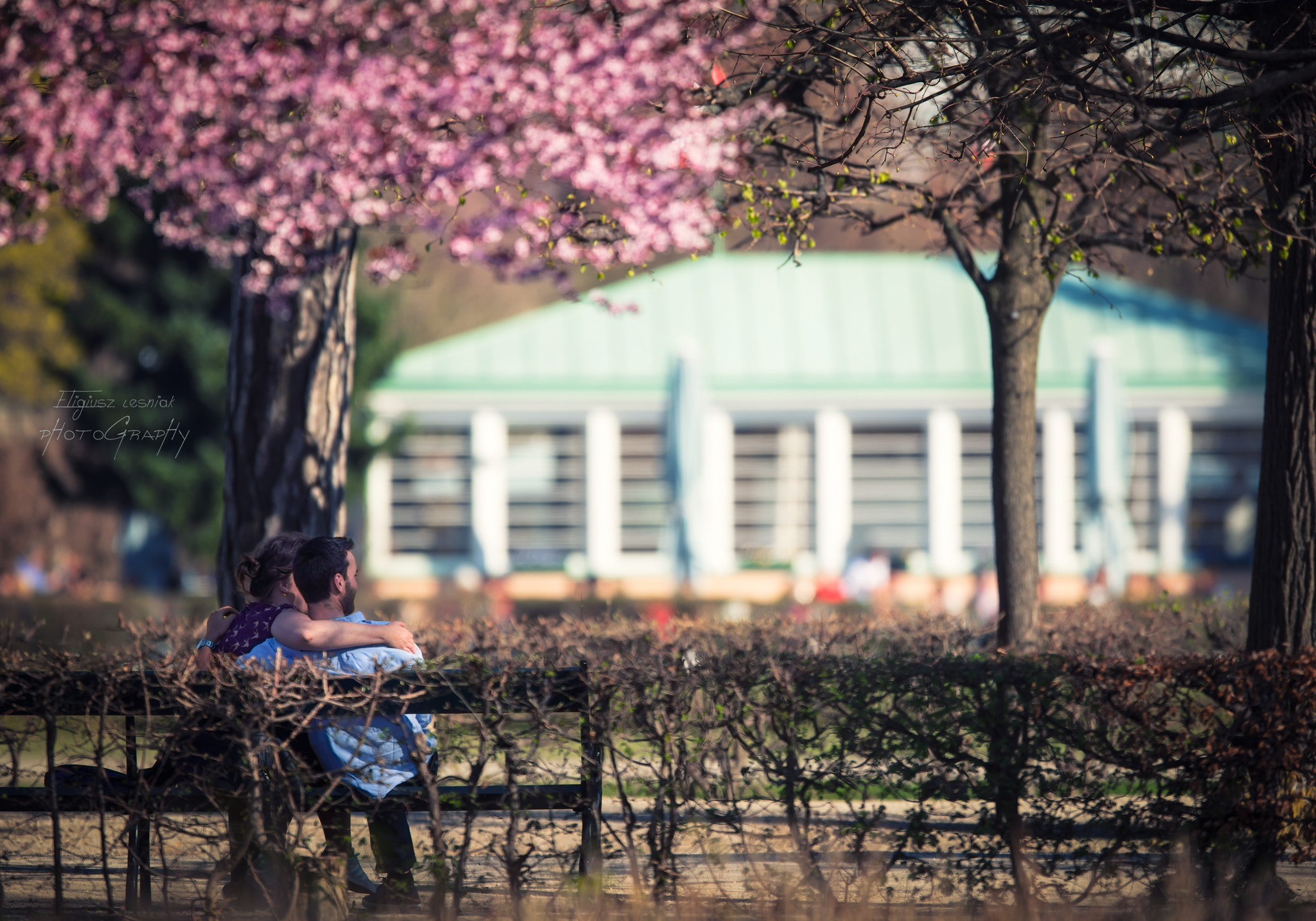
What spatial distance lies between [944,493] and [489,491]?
7.22 meters

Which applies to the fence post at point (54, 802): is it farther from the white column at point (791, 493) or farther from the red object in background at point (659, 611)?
the white column at point (791, 493)

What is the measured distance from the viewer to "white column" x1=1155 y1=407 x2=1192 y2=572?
18.7m

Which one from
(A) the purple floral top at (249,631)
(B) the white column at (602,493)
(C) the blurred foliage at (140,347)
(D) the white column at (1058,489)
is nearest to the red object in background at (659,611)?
(B) the white column at (602,493)

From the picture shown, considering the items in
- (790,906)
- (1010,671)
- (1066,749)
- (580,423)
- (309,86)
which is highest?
(309,86)

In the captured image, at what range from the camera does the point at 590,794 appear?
423cm

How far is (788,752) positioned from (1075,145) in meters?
4.50

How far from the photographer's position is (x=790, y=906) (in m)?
4.16

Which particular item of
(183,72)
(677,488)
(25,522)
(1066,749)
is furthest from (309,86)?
(25,522)

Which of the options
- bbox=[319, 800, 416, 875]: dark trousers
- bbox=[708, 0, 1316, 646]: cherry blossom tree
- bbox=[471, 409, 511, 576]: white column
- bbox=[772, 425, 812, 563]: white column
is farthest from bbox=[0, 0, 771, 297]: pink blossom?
bbox=[772, 425, 812, 563]: white column

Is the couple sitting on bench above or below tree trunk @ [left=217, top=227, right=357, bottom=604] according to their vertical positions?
below

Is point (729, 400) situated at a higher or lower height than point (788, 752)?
higher

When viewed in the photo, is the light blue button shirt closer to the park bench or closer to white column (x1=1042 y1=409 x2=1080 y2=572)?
the park bench

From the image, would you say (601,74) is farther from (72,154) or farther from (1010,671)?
(1010,671)

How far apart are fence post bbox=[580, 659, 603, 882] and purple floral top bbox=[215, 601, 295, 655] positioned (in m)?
1.24
